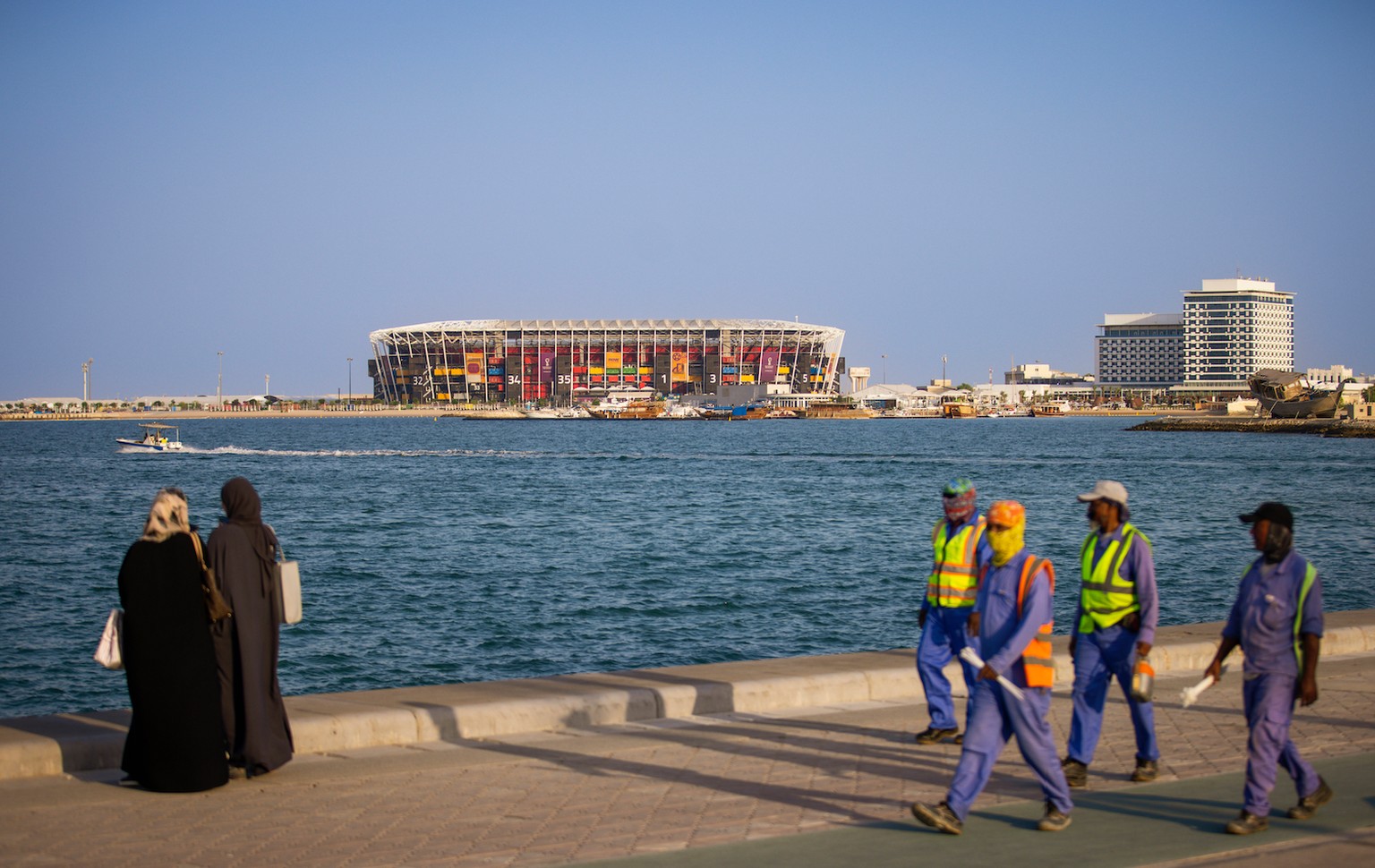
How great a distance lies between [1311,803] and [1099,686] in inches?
43.3

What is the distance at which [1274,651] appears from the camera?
611 centimetres

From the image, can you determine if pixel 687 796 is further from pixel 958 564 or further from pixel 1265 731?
pixel 1265 731

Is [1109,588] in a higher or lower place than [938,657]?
higher

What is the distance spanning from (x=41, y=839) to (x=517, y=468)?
61.4 m

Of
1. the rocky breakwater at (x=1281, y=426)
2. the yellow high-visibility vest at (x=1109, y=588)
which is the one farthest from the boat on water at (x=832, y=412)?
the yellow high-visibility vest at (x=1109, y=588)

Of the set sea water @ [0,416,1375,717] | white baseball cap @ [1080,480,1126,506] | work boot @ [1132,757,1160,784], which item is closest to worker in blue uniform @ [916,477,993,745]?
white baseball cap @ [1080,480,1126,506]

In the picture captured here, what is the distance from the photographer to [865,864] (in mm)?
5613

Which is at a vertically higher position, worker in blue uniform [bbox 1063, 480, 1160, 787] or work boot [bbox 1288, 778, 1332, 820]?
worker in blue uniform [bbox 1063, 480, 1160, 787]

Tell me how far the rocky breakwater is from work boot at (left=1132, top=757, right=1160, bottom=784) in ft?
329

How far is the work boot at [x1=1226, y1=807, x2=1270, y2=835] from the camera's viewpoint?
600cm

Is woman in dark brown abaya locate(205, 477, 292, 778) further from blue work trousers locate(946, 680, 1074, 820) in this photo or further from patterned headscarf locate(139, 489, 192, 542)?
blue work trousers locate(946, 680, 1074, 820)

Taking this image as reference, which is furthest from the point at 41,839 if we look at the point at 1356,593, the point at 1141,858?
the point at 1356,593

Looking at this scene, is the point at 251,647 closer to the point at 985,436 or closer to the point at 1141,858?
the point at 1141,858

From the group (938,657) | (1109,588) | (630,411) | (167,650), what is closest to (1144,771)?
(1109,588)
